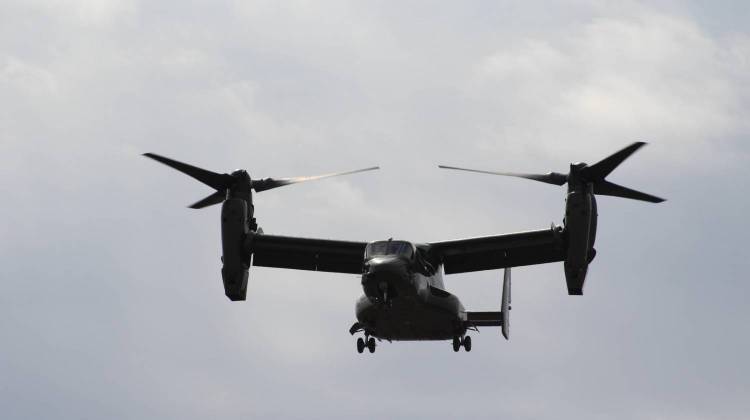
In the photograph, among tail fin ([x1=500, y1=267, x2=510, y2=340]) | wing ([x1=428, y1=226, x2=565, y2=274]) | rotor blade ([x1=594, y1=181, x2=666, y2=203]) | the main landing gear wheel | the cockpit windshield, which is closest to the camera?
the cockpit windshield

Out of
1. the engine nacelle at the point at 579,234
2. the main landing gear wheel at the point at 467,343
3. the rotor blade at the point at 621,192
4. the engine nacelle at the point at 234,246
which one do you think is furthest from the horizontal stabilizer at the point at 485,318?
the engine nacelle at the point at 234,246

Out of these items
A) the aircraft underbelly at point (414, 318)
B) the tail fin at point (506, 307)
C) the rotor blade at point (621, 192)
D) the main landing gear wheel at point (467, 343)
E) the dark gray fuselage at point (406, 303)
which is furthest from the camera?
the tail fin at point (506, 307)

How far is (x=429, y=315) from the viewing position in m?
41.5

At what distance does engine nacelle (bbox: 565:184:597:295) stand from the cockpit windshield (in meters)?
4.60

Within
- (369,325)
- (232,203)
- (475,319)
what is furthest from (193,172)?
(475,319)

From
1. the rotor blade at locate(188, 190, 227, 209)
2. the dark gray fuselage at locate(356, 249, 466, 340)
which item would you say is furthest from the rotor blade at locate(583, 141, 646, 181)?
the rotor blade at locate(188, 190, 227, 209)

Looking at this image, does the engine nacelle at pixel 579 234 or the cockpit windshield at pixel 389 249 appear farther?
the cockpit windshield at pixel 389 249

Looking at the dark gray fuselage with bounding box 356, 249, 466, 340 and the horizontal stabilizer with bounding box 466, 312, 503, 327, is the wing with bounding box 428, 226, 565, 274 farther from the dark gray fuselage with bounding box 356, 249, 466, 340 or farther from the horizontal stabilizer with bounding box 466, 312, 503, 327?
the horizontal stabilizer with bounding box 466, 312, 503, 327

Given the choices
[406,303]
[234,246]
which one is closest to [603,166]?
[406,303]

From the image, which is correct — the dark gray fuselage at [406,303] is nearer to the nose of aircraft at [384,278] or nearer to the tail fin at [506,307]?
the nose of aircraft at [384,278]

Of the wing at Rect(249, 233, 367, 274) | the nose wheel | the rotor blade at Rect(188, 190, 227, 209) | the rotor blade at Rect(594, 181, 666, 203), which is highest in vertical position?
the rotor blade at Rect(594, 181, 666, 203)

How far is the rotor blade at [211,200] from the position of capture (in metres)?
43.4

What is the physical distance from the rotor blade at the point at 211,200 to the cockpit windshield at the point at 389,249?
17.8ft

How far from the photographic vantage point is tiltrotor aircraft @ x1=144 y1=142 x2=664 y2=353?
4009 cm
